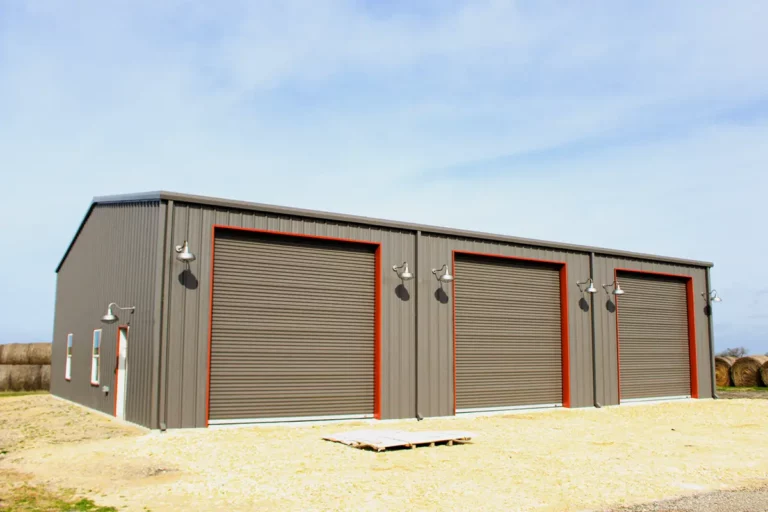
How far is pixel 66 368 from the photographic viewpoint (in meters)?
22.5

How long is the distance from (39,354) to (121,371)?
14821mm

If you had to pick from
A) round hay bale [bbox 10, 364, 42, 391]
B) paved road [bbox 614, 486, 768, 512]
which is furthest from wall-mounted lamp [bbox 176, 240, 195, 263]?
round hay bale [bbox 10, 364, 42, 391]

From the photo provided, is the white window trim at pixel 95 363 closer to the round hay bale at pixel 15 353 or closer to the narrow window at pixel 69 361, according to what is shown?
the narrow window at pixel 69 361

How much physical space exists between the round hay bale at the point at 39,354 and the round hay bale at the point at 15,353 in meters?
0.20

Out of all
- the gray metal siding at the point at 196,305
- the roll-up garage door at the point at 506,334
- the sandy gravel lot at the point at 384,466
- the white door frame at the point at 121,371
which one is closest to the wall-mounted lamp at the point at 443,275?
the roll-up garage door at the point at 506,334

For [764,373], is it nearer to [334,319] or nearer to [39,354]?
[334,319]

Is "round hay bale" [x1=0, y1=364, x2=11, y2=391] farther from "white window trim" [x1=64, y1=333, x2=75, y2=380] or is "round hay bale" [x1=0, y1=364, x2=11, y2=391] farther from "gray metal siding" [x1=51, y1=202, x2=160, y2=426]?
"white window trim" [x1=64, y1=333, x2=75, y2=380]

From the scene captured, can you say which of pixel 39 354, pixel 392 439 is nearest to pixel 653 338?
pixel 392 439

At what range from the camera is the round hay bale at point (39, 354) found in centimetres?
2812

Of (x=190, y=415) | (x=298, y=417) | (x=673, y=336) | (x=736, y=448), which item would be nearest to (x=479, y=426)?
(x=298, y=417)

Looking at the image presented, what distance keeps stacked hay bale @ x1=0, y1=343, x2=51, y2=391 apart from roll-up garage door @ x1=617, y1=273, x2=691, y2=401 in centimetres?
2159

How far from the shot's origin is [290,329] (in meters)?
15.4

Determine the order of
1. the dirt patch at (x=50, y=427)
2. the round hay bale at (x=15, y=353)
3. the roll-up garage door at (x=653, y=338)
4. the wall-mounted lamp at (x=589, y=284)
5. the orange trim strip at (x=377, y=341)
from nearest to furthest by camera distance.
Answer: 1. the dirt patch at (x=50, y=427)
2. the orange trim strip at (x=377, y=341)
3. the wall-mounted lamp at (x=589, y=284)
4. the roll-up garage door at (x=653, y=338)
5. the round hay bale at (x=15, y=353)

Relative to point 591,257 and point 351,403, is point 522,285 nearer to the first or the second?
point 591,257
